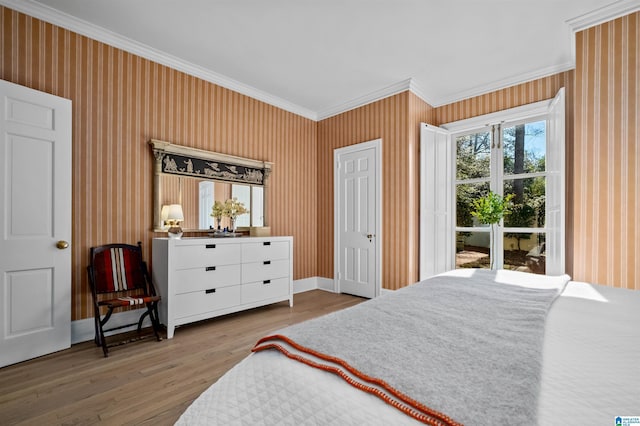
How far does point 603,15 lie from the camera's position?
7.82 feet

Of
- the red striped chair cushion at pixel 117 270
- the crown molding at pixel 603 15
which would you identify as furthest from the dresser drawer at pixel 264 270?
the crown molding at pixel 603 15

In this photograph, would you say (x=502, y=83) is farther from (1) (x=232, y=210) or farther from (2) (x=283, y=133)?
(1) (x=232, y=210)

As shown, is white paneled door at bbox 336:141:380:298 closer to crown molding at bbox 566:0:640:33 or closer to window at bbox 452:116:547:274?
window at bbox 452:116:547:274

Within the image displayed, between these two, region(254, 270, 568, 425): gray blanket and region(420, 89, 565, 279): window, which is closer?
region(254, 270, 568, 425): gray blanket

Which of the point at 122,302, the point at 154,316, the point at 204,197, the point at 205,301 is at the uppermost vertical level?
the point at 204,197

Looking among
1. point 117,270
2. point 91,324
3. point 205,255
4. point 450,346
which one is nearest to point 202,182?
point 205,255

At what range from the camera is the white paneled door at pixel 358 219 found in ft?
13.3

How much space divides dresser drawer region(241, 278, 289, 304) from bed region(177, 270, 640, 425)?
7.65 ft

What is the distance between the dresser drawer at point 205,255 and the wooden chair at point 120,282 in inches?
15.0

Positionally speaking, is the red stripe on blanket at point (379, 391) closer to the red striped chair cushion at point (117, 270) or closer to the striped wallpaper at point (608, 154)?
the red striped chair cushion at point (117, 270)

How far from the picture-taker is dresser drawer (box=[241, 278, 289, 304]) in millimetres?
3310

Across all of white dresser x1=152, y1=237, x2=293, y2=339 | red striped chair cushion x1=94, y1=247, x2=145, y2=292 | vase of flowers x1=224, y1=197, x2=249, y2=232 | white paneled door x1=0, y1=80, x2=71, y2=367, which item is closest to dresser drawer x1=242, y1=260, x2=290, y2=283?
white dresser x1=152, y1=237, x2=293, y2=339

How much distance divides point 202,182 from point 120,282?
1324 mm

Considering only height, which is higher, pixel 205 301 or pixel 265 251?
pixel 265 251
